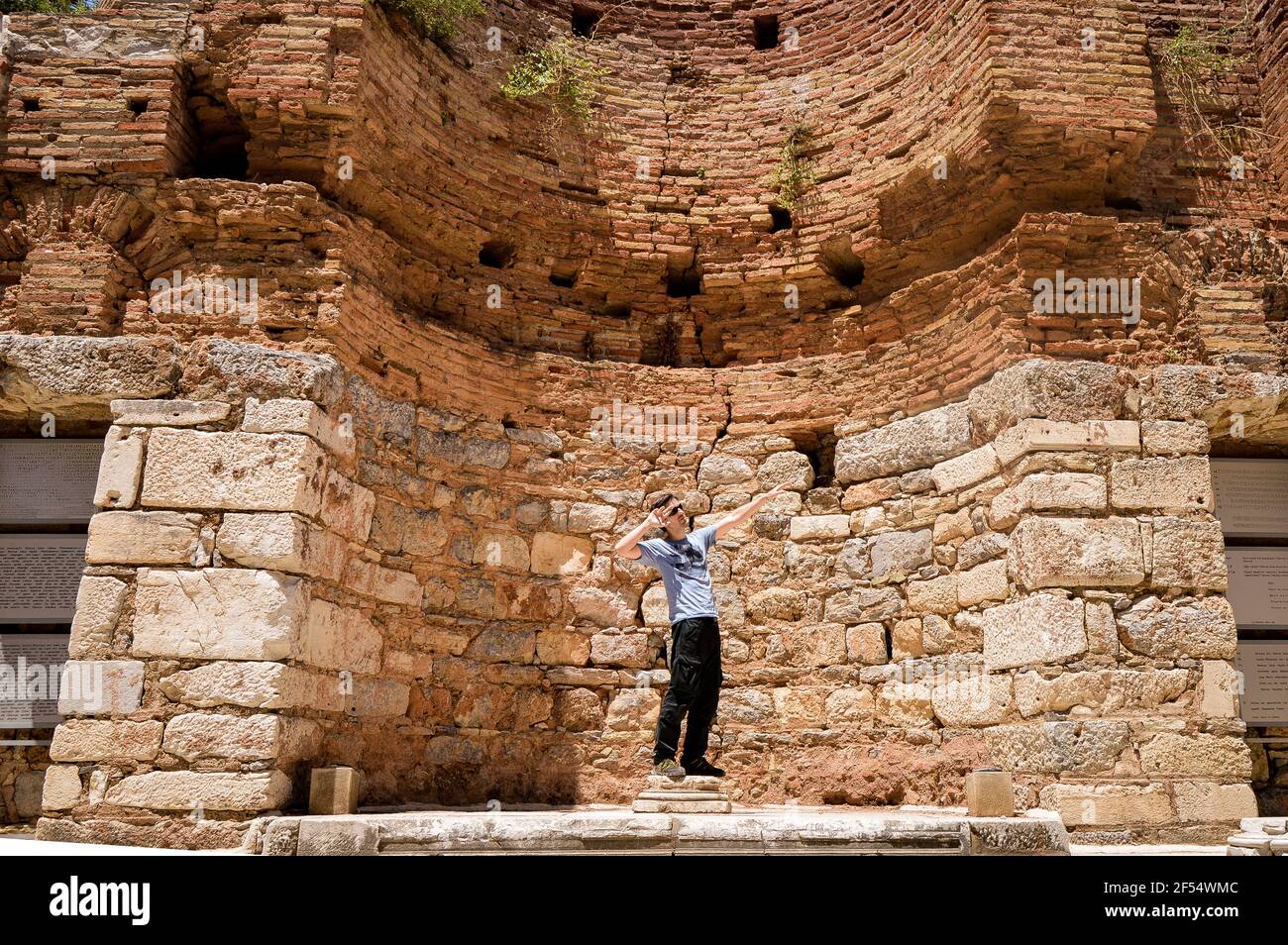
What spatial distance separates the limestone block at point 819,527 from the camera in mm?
7508

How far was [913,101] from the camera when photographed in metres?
7.90

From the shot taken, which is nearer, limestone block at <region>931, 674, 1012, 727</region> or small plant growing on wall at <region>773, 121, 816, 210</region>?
limestone block at <region>931, 674, 1012, 727</region>

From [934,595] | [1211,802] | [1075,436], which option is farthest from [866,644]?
[1211,802]

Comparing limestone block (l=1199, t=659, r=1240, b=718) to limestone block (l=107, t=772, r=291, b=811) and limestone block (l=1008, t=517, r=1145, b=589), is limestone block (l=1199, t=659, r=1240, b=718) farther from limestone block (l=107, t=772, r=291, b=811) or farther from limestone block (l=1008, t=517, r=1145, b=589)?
limestone block (l=107, t=772, r=291, b=811)

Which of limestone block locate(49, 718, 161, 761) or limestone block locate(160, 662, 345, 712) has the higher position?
limestone block locate(160, 662, 345, 712)

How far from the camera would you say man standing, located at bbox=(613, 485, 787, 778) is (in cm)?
567

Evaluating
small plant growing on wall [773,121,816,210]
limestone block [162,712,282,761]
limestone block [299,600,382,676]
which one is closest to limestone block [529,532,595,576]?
limestone block [299,600,382,676]

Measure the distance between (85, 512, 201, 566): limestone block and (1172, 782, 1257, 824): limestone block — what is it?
5.90 metres

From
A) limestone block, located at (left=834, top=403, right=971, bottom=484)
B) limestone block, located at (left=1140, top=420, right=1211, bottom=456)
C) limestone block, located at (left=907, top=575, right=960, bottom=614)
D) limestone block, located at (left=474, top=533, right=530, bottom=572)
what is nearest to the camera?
limestone block, located at (left=1140, top=420, right=1211, bottom=456)

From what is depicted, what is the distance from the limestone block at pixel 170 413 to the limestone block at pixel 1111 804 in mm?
5450

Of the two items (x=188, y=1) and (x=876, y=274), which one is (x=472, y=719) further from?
(x=188, y=1)

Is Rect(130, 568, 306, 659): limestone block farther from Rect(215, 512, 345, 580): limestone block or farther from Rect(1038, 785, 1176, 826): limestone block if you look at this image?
Rect(1038, 785, 1176, 826): limestone block

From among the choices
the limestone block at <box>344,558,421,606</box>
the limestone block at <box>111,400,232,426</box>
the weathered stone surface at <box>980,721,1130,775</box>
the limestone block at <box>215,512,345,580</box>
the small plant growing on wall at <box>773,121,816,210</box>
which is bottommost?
the weathered stone surface at <box>980,721,1130,775</box>

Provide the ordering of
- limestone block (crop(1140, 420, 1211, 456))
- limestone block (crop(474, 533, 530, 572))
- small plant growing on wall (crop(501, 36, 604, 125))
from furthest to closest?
small plant growing on wall (crop(501, 36, 604, 125)) → limestone block (crop(474, 533, 530, 572)) → limestone block (crop(1140, 420, 1211, 456))
